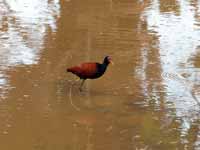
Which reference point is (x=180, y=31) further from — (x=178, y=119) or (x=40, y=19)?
(x=178, y=119)

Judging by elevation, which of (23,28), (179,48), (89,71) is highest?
(89,71)

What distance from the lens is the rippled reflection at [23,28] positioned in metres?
10.6

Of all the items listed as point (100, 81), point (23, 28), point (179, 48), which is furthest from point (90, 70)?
point (23, 28)

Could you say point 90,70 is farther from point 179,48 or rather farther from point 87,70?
point 179,48

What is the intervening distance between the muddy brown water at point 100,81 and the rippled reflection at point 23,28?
20mm

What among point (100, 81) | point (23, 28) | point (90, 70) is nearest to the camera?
point (90, 70)

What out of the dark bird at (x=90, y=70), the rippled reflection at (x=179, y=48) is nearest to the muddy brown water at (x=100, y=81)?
the rippled reflection at (x=179, y=48)

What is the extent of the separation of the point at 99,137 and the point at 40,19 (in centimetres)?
724

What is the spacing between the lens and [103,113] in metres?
8.26

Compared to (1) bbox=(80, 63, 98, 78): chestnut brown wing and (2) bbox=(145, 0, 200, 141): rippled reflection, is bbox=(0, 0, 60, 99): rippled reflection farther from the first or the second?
(2) bbox=(145, 0, 200, 141): rippled reflection

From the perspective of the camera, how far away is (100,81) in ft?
31.8

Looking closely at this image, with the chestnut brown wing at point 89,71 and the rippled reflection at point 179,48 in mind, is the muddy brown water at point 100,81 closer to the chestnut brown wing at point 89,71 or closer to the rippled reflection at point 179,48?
the rippled reflection at point 179,48

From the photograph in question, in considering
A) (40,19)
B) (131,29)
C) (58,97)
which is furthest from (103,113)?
(40,19)

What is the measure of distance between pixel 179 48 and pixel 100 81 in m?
2.82
